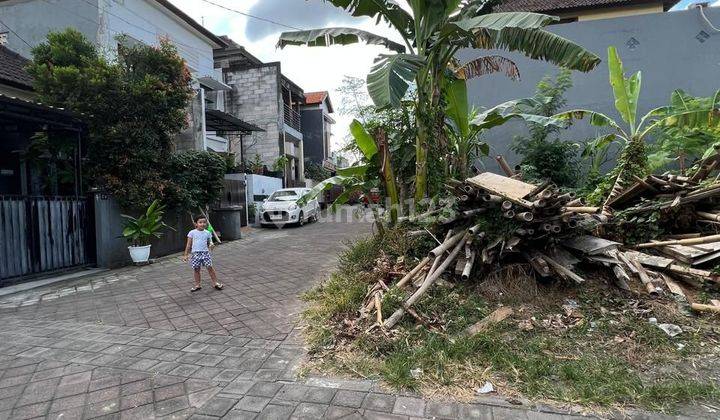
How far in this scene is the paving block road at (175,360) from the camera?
8.90 ft

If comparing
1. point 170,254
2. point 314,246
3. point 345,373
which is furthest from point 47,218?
point 345,373

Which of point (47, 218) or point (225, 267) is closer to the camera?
point (47, 218)

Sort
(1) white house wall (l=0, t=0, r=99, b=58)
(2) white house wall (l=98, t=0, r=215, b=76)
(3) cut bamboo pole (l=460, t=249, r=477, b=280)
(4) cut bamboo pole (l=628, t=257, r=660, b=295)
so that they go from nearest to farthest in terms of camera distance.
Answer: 1. (4) cut bamboo pole (l=628, t=257, r=660, b=295)
2. (3) cut bamboo pole (l=460, t=249, r=477, b=280)
3. (1) white house wall (l=0, t=0, r=99, b=58)
4. (2) white house wall (l=98, t=0, r=215, b=76)

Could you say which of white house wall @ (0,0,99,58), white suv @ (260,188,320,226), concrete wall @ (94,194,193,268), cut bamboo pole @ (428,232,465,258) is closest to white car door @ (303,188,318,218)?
white suv @ (260,188,320,226)

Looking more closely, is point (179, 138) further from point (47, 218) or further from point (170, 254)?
point (47, 218)

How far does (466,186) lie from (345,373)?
8.60 ft

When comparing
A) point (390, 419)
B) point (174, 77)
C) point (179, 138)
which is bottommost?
point (390, 419)

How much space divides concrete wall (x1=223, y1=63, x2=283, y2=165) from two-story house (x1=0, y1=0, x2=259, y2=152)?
268 inches

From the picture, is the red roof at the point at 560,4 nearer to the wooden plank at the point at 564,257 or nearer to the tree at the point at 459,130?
the tree at the point at 459,130

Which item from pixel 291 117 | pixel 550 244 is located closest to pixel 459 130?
pixel 550 244

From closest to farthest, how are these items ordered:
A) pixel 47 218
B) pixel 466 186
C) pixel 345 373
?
pixel 345 373, pixel 466 186, pixel 47 218

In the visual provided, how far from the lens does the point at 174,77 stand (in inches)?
357

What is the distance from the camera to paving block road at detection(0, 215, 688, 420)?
2713mm

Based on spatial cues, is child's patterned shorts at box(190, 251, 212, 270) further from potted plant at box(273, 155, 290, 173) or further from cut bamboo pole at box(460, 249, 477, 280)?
potted plant at box(273, 155, 290, 173)
